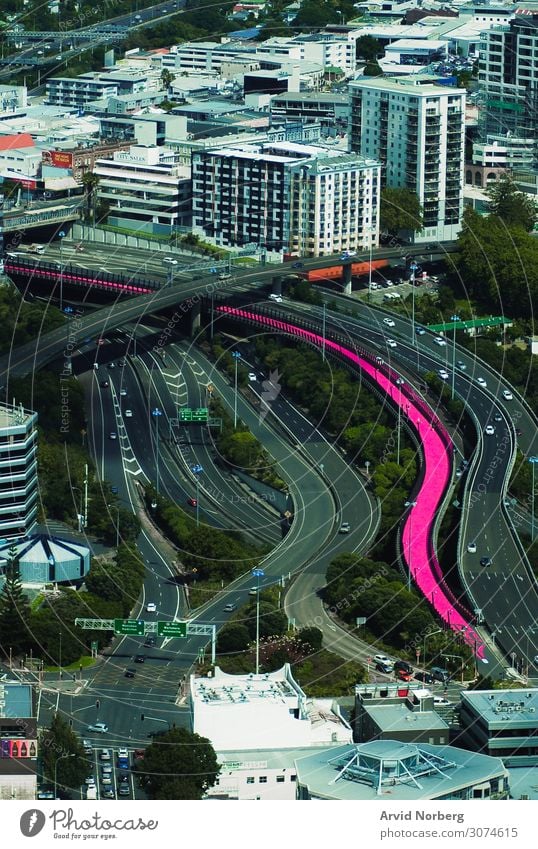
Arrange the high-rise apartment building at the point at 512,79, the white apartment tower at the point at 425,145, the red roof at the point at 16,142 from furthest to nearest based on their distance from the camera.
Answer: the red roof at the point at 16,142 < the high-rise apartment building at the point at 512,79 < the white apartment tower at the point at 425,145

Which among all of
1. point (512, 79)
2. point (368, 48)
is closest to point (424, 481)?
point (512, 79)

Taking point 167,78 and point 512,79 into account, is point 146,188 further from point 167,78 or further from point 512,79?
point 167,78

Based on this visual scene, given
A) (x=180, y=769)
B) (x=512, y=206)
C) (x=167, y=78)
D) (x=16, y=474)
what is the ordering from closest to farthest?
1. (x=180, y=769)
2. (x=16, y=474)
3. (x=512, y=206)
4. (x=167, y=78)

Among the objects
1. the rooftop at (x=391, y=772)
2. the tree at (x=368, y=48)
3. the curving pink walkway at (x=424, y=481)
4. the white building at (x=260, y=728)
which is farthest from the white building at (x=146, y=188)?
the rooftop at (x=391, y=772)

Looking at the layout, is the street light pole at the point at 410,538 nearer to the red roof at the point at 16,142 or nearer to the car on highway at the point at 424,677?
the car on highway at the point at 424,677

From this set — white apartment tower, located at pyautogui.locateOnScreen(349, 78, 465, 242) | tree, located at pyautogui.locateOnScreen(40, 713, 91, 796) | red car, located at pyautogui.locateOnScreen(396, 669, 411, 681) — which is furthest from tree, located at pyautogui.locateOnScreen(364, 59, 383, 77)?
tree, located at pyautogui.locateOnScreen(40, 713, 91, 796)

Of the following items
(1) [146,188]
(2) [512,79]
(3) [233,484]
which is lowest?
(3) [233,484]

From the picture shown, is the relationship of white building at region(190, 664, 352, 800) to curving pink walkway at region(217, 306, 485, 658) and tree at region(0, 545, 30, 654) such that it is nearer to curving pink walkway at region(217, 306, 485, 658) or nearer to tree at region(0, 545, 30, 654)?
tree at region(0, 545, 30, 654)
